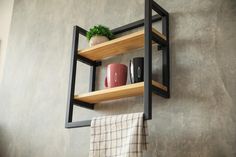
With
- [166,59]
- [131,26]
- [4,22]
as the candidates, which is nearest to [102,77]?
[131,26]

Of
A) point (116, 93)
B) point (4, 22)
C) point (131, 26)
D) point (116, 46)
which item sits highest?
point (4, 22)

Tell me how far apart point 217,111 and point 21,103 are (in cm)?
142

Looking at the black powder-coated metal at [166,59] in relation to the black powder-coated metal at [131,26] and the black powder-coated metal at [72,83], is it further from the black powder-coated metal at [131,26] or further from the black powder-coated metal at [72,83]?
the black powder-coated metal at [72,83]

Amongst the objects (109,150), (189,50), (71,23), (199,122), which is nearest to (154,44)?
(189,50)

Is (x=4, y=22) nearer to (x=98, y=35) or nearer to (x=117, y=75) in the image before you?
(x=98, y=35)

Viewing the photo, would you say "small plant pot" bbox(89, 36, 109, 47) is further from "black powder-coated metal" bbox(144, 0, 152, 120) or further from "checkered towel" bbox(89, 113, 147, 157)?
"checkered towel" bbox(89, 113, 147, 157)

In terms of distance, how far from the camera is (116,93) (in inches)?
55.7

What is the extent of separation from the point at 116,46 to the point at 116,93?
→ 25 cm

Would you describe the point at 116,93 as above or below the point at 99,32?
below

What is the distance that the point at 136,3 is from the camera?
65.7 inches

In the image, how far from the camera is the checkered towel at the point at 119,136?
1.17 m

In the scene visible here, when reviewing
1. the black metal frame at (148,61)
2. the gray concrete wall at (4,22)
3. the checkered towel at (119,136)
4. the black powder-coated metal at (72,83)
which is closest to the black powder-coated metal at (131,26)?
the black metal frame at (148,61)

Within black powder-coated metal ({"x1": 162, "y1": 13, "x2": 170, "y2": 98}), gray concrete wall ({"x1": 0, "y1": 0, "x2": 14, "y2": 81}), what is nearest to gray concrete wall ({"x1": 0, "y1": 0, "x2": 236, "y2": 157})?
black powder-coated metal ({"x1": 162, "y1": 13, "x2": 170, "y2": 98})

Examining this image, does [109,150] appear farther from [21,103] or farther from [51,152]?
[21,103]
